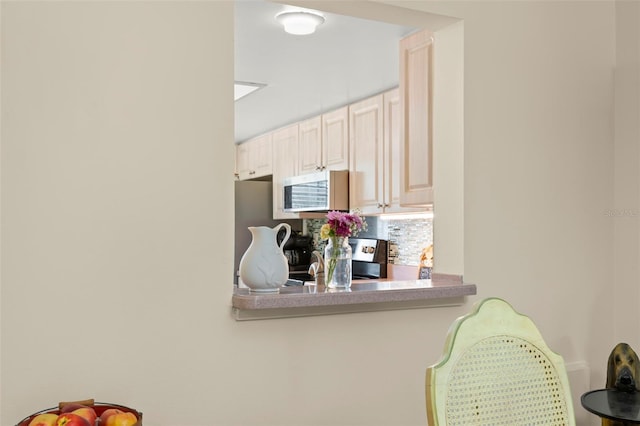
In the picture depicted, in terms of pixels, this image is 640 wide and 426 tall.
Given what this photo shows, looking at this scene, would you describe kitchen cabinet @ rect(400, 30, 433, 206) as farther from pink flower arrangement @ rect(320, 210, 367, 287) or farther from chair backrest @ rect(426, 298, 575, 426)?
chair backrest @ rect(426, 298, 575, 426)

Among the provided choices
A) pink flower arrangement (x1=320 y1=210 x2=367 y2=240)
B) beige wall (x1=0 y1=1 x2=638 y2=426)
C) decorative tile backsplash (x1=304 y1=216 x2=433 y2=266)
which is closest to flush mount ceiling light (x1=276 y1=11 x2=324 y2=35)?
beige wall (x1=0 y1=1 x2=638 y2=426)

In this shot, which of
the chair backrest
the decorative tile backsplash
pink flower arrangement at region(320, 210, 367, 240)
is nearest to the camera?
the chair backrest

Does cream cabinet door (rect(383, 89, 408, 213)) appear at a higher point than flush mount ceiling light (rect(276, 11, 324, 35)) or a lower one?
lower

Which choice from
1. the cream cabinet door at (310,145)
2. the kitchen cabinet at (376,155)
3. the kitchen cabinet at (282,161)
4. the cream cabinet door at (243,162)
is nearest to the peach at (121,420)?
the kitchen cabinet at (376,155)

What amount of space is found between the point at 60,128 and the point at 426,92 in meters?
1.67

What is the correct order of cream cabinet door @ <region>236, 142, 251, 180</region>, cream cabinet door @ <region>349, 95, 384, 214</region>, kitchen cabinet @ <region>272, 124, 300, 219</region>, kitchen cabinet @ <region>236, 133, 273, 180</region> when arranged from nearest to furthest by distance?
cream cabinet door @ <region>349, 95, 384, 214</region>, kitchen cabinet @ <region>272, 124, 300, 219</region>, kitchen cabinet @ <region>236, 133, 273, 180</region>, cream cabinet door @ <region>236, 142, 251, 180</region>

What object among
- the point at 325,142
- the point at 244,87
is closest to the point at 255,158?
the point at 325,142

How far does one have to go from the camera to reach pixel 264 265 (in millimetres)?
2152

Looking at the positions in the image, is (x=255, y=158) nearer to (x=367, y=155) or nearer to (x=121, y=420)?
(x=367, y=155)

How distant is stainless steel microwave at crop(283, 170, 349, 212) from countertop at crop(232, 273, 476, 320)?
2.03 metres

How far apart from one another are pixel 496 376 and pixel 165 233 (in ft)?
3.57

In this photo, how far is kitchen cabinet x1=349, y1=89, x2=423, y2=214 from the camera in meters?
4.00

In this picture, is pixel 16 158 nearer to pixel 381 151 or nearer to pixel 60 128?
pixel 60 128

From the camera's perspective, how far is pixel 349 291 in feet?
7.30
